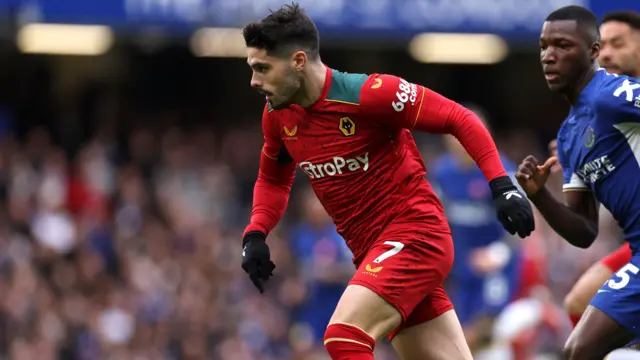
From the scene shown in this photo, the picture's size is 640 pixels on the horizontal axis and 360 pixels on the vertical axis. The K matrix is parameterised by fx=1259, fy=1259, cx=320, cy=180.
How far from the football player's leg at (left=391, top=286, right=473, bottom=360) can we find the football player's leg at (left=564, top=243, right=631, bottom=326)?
102 cm

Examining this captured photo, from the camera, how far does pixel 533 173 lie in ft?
22.6

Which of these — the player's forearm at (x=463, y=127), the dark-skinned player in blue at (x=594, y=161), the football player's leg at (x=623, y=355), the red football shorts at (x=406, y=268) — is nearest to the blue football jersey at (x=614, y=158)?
the dark-skinned player in blue at (x=594, y=161)

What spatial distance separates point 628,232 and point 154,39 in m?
14.2

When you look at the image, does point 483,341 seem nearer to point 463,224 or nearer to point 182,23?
point 463,224

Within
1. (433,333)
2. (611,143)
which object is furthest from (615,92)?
(433,333)

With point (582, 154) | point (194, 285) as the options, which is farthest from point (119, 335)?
point (582, 154)

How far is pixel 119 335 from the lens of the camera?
14547mm

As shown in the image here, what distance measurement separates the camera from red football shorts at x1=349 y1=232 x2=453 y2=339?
655 centimetres

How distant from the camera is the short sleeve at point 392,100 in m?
6.56

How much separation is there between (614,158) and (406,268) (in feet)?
4.14

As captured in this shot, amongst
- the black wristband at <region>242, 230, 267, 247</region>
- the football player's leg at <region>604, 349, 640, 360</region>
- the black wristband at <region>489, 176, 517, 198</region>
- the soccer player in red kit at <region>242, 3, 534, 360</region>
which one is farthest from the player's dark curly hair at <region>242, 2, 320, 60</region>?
the football player's leg at <region>604, 349, 640, 360</region>

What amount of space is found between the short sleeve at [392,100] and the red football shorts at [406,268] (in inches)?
25.1

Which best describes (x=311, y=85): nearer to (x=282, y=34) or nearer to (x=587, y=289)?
(x=282, y=34)

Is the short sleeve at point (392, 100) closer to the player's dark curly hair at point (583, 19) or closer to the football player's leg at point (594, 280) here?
the player's dark curly hair at point (583, 19)
